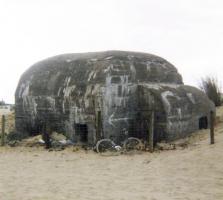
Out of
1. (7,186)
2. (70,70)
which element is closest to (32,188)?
(7,186)

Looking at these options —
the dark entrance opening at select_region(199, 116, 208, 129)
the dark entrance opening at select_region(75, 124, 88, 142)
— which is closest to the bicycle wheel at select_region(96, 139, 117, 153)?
the dark entrance opening at select_region(75, 124, 88, 142)

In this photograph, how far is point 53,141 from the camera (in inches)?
691

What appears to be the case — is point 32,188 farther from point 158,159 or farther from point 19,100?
point 19,100

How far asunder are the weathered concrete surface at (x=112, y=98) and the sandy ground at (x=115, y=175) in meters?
1.93

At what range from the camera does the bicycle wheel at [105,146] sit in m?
15.6

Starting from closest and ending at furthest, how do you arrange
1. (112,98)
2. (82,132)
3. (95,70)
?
1. (112,98)
2. (82,132)
3. (95,70)

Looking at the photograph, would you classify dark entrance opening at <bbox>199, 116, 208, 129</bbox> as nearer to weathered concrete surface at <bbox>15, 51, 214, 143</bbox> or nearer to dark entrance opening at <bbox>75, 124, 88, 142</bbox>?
weathered concrete surface at <bbox>15, 51, 214, 143</bbox>

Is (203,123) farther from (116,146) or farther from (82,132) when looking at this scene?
(82,132)

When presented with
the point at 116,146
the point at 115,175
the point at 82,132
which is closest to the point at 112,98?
the point at 82,132

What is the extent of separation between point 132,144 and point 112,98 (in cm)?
214

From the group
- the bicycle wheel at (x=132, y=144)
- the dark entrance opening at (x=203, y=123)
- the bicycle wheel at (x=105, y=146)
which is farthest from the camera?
the dark entrance opening at (x=203, y=123)

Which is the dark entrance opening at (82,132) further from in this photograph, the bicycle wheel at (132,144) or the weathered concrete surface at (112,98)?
the bicycle wheel at (132,144)

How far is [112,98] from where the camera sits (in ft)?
56.6

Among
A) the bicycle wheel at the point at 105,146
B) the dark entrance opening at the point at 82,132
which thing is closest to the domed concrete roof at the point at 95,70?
the dark entrance opening at the point at 82,132
